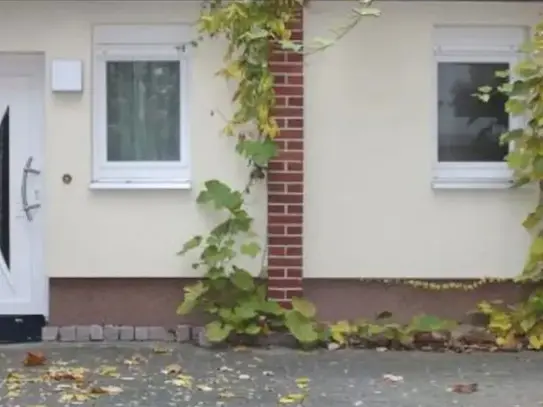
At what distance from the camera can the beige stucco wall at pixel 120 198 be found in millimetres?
8680

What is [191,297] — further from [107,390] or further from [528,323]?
[528,323]

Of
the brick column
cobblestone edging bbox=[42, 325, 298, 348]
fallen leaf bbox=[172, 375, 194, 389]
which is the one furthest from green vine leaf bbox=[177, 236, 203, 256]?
fallen leaf bbox=[172, 375, 194, 389]

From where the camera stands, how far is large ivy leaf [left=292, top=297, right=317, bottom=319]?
848 cm

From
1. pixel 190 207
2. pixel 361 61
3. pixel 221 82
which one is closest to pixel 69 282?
pixel 190 207

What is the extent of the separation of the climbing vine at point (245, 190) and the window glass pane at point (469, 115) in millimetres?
1007

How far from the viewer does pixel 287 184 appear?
28.2ft

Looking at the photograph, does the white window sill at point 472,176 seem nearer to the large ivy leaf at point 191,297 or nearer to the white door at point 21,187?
the large ivy leaf at point 191,297

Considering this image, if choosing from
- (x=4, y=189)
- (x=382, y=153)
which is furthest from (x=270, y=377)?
(x=4, y=189)

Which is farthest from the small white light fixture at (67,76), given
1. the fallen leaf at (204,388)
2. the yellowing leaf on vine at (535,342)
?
the yellowing leaf on vine at (535,342)

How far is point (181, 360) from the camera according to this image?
814 centimetres

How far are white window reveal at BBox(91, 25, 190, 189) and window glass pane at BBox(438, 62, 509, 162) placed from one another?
2103mm

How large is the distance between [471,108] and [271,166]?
1744 millimetres

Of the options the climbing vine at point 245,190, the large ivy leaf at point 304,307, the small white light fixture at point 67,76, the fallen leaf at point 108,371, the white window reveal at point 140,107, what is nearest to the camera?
the fallen leaf at point 108,371

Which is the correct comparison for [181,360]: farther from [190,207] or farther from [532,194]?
[532,194]
